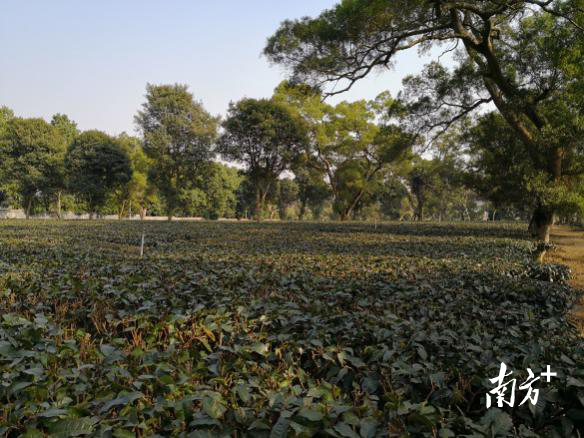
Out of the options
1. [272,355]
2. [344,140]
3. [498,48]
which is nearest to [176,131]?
[344,140]

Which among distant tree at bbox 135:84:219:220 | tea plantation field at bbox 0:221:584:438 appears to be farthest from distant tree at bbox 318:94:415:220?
tea plantation field at bbox 0:221:584:438

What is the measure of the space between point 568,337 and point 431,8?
13681 mm

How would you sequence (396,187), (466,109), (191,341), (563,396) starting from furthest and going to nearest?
(396,187) < (466,109) < (191,341) < (563,396)

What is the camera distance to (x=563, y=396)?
2.65 m

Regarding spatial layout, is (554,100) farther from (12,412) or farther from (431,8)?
(12,412)

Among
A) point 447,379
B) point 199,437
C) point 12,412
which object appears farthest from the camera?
point 447,379

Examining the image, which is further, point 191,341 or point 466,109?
point 466,109

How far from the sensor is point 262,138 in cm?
3703

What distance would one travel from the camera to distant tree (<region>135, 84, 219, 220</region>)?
4119 centimetres

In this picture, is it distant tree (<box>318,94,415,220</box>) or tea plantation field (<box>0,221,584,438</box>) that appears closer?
tea plantation field (<box>0,221,584,438</box>)

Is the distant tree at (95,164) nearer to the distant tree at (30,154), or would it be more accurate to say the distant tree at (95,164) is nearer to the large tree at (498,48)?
the distant tree at (30,154)

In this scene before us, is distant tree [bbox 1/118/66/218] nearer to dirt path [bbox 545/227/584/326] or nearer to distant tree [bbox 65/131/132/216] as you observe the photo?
distant tree [bbox 65/131/132/216]

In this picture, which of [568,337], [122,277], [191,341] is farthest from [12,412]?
[568,337]

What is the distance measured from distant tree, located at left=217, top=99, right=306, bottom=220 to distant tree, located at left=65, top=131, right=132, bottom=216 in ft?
40.1
